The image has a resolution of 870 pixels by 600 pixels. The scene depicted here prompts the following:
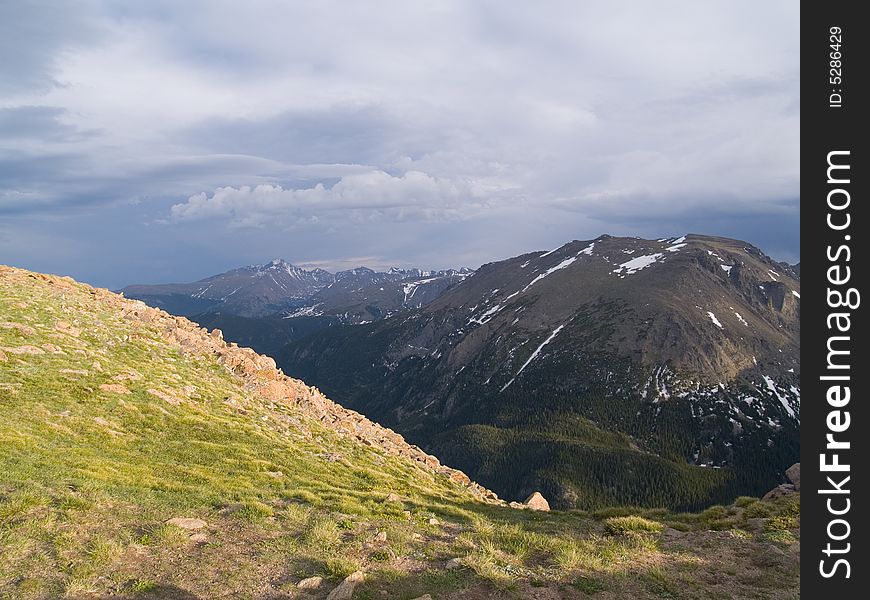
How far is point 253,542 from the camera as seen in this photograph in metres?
15.0

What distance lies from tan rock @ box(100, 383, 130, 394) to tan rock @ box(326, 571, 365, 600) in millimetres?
27778

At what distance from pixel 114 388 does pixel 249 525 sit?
72.6 feet

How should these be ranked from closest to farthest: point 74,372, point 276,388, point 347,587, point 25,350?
point 347,587 → point 74,372 → point 25,350 → point 276,388

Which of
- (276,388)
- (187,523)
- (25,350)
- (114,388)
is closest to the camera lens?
(187,523)

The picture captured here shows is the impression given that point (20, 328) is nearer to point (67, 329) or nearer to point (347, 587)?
point (67, 329)

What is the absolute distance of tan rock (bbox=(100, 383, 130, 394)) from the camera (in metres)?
31.2

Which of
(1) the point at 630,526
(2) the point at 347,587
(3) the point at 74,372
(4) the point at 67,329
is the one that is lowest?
(1) the point at 630,526

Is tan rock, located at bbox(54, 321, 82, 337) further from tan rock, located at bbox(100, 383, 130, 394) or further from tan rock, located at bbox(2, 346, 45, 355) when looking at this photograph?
tan rock, located at bbox(100, 383, 130, 394)

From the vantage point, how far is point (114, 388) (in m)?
31.6

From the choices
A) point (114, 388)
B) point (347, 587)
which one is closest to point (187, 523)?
point (347, 587)

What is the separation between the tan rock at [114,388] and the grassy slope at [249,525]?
34 cm
